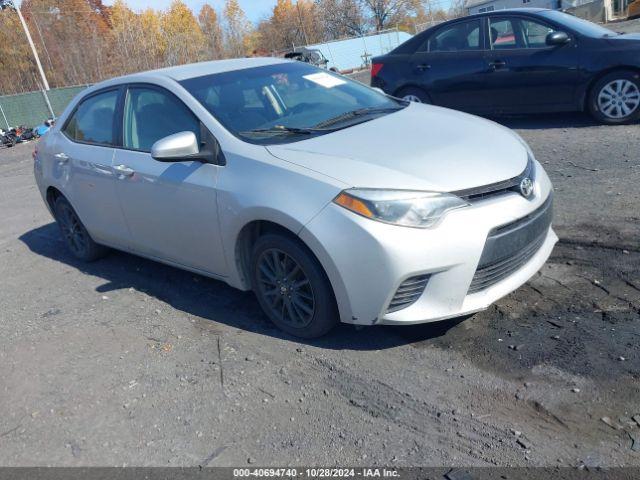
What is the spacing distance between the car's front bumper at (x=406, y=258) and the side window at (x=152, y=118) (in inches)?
57.2

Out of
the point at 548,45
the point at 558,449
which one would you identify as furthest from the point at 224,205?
the point at 548,45

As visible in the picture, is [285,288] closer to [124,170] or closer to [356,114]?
[356,114]

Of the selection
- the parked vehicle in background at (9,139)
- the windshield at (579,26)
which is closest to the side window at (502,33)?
the windshield at (579,26)

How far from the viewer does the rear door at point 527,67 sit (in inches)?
309

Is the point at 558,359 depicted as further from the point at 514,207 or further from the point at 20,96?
the point at 20,96

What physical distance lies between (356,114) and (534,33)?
16.8ft

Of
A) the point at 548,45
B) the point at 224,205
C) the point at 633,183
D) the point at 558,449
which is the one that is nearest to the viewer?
the point at 558,449

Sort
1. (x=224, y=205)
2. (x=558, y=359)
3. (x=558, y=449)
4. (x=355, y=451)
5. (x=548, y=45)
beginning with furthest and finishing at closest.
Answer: (x=548, y=45) → (x=224, y=205) → (x=558, y=359) → (x=355, y=451) → (x=558, y=449)

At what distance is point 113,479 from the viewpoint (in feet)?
9.22

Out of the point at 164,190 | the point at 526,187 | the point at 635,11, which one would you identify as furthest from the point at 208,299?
the point at 635,11

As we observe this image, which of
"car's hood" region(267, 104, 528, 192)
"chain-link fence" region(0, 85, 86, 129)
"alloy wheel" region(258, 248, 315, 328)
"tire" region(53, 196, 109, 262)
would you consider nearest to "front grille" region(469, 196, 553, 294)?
"car's hood" region(267, 104, 528, 192)

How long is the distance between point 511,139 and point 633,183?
7.45ft

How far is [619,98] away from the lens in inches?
301

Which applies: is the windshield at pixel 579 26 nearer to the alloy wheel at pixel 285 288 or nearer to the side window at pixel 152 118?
the side window at pixel 152 118
